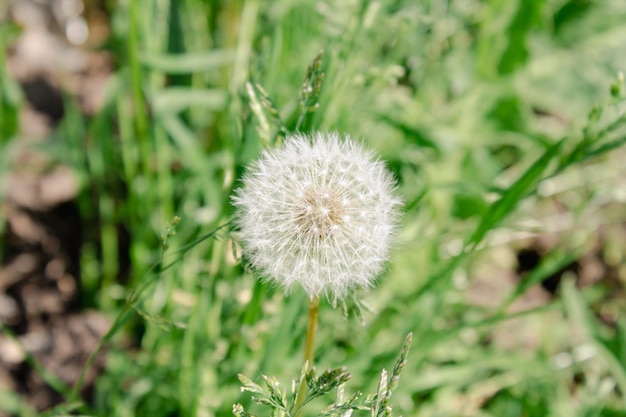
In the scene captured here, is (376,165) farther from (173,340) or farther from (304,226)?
(173,340)

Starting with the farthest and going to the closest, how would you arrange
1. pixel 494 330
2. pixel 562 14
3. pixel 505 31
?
pixel 562 14, pixel 505 31, pixel 494 330

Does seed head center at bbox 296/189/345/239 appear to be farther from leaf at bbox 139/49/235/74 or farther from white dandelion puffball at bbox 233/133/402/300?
leaf at bbox 139/49/235/74

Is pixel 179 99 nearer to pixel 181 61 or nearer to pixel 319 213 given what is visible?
pixel 181 61

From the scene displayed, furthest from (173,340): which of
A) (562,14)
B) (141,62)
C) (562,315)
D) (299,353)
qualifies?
(562,14)

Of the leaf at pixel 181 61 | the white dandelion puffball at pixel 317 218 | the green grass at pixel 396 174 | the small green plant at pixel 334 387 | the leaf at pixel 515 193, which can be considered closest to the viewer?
the small green plant at pixel 334 387

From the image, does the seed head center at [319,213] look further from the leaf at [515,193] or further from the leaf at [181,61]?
the leaf at [181,61]

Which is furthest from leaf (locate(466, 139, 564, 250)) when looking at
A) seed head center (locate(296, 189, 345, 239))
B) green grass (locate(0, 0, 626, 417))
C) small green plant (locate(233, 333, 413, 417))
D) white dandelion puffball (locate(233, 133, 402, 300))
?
small green plant (locate(233, 333, 413, 417))

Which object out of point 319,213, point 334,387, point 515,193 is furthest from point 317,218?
point 515,193

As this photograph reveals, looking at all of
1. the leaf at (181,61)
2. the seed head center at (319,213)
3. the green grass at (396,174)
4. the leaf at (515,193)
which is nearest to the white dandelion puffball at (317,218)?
the seed head center at (319,213)
